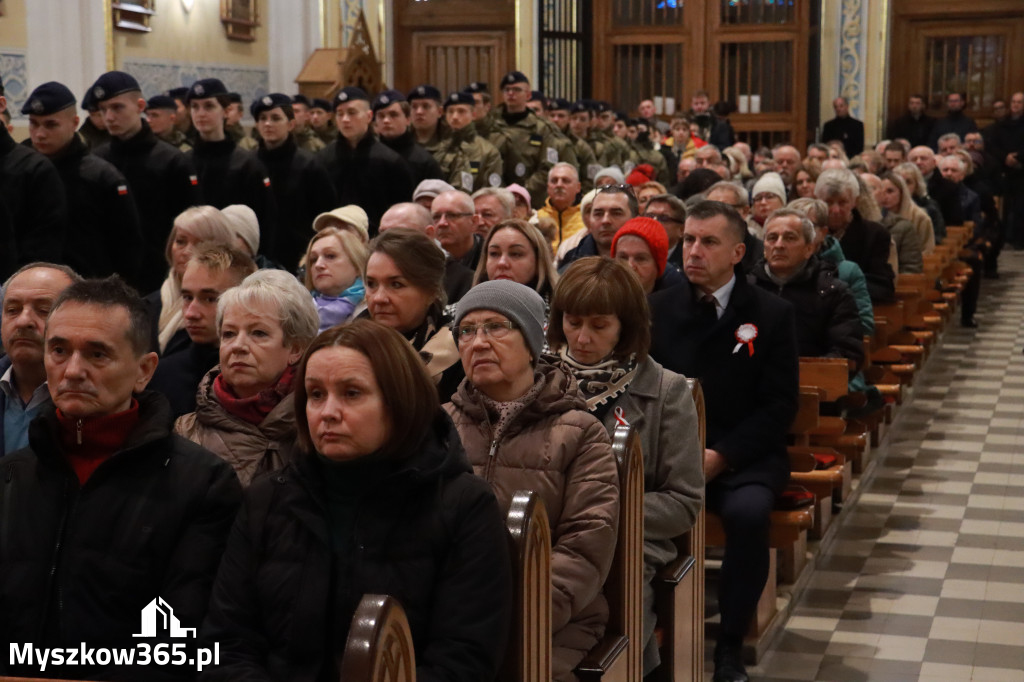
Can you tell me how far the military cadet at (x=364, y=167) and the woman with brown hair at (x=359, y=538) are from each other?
5.36 metres

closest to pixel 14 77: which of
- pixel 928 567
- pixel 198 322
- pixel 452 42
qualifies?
pixel 198 322

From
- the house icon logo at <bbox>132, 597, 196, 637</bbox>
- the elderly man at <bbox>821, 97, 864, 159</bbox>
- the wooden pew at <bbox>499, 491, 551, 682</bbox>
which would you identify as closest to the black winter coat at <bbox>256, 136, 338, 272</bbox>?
the house icon logo at <bbox>132, 597, 196, 637</bbox>

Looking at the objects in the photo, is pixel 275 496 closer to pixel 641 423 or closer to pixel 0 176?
pixel 641 423

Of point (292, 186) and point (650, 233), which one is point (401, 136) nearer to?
point (292, 186)

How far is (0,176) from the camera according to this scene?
5469mm

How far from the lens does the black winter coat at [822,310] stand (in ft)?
18.8

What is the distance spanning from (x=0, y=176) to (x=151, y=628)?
138 inches

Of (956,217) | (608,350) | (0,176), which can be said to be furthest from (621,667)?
(956,217)

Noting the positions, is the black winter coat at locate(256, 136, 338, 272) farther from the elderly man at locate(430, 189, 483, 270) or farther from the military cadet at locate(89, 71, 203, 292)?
the elderly man at locate(430, 189, 483, 270)

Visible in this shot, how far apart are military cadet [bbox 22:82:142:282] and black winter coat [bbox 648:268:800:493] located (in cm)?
259

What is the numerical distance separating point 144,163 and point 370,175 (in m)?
1.61

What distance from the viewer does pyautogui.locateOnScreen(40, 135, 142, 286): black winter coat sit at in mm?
5789

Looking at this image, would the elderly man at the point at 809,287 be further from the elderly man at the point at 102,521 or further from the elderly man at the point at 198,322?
the elderly man at the point at 102,521

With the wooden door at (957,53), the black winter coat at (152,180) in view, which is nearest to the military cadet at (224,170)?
the black winter coat at (152,180)
